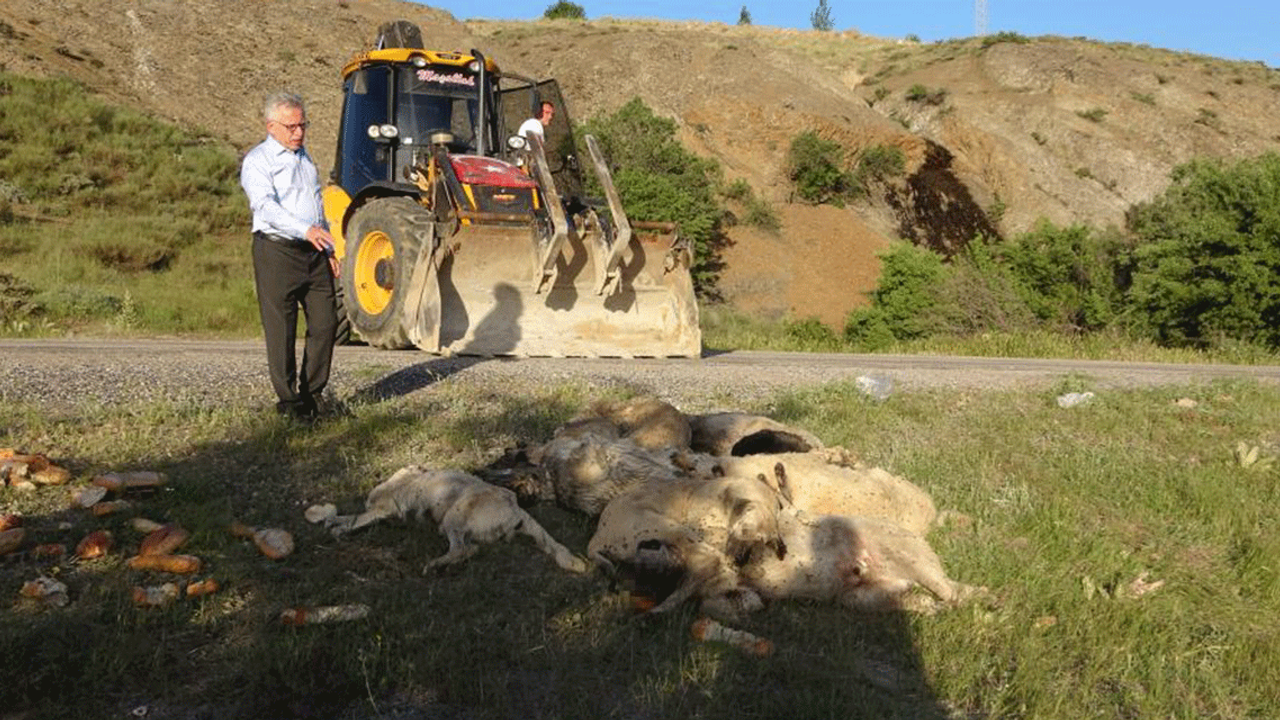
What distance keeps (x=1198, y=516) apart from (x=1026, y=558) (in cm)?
145

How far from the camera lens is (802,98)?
45500 mm

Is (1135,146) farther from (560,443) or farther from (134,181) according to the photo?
(560,443)

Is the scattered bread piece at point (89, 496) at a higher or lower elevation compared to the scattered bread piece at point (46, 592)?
higher

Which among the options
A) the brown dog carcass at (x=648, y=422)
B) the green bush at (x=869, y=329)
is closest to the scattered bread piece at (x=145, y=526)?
the brown dog carcass at (x=648, y=422)

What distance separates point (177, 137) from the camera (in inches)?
1195

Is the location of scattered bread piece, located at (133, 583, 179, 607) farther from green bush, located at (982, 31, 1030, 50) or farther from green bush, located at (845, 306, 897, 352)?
green bush, located at (982, 31, 1030, 50)

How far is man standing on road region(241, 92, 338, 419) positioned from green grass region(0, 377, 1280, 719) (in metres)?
0.42

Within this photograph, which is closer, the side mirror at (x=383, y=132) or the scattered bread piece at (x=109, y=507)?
the scattered bread piece at (x=109, y=507)

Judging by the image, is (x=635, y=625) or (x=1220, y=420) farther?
(x=1220, y=420)

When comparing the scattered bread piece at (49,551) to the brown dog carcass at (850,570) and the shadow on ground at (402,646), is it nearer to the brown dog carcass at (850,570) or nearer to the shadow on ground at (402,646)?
the shadow on ground at (402,646)

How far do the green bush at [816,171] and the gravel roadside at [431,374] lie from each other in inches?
1195

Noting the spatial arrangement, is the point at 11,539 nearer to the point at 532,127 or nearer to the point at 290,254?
the point at 290,254

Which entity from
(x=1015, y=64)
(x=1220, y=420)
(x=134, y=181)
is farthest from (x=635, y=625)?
(x=1015, y=64)

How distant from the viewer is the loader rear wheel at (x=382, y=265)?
10.2 meters
